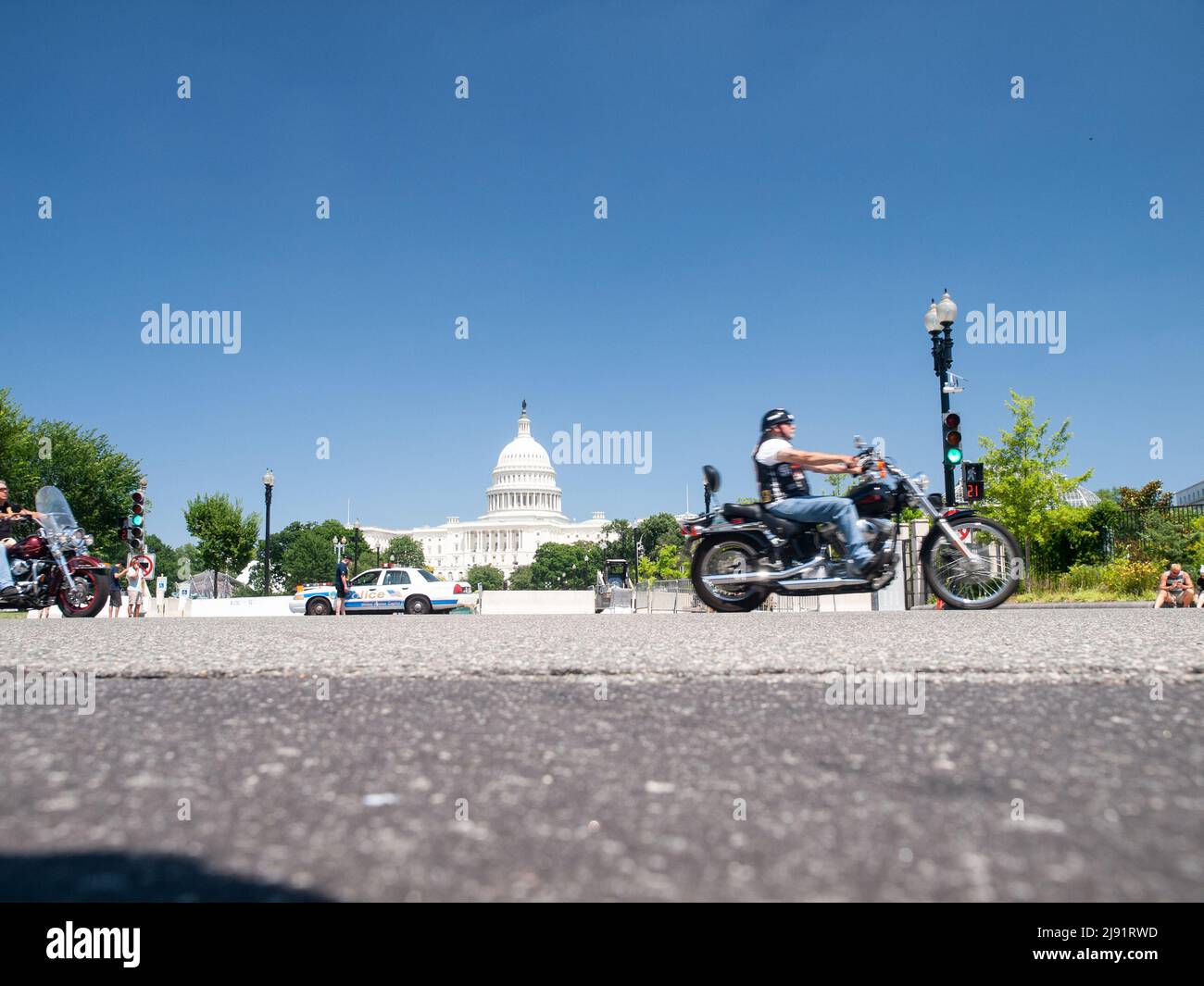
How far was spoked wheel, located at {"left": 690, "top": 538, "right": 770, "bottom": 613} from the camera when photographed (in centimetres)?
739

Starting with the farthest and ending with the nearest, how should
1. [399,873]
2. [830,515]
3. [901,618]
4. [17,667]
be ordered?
[830,515] < [901,618] < [17,667] < [399,873]

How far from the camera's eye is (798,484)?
24.2 feet

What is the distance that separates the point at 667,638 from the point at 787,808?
2.85 m

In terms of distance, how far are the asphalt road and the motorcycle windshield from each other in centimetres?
840

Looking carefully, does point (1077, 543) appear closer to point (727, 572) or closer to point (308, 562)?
point (727, 572)

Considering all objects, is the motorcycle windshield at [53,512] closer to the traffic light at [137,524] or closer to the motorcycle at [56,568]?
the motorcycle at [56,568]

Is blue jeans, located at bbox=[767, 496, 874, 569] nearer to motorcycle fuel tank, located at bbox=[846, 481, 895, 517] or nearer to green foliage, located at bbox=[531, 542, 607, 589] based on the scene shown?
motorcycle fuel tank, located at bbox=[846, 481, 895, 517]

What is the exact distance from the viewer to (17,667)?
3508 millimetres

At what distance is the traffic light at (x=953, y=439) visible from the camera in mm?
12406

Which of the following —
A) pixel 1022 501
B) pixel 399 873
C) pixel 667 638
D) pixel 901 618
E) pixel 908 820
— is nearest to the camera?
pixel 399 873

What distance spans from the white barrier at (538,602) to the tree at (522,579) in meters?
82.6

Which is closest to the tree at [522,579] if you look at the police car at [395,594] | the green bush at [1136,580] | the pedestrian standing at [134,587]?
the police car at [395,594]
